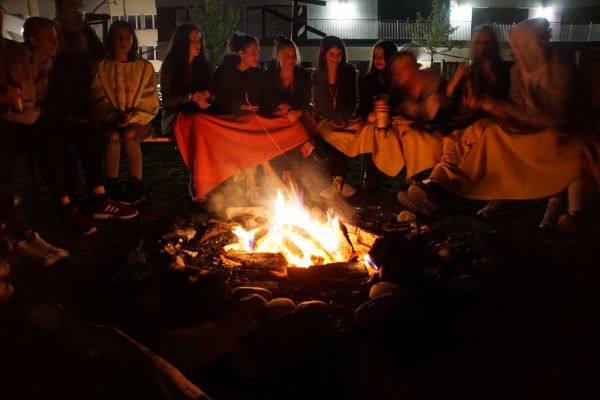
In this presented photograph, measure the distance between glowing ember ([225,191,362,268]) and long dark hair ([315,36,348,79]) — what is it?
2.58 m

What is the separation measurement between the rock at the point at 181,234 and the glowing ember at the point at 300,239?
0.44 m

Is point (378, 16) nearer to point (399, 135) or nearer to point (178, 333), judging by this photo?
point (399, 135)

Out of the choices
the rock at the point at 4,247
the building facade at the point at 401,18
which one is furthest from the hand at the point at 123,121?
the building facade at the point at 401,18

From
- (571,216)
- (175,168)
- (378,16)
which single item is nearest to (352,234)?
(571,216)

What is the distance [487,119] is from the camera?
19.4 feet

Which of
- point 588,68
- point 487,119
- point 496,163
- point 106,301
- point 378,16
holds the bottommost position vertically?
point 106,301

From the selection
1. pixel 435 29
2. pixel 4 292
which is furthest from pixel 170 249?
pixel 435 29

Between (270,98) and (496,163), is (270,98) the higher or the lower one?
the higher one

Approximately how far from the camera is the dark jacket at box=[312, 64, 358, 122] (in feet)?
23.5

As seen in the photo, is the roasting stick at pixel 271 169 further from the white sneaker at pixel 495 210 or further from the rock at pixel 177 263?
the white sneaker at pixel 495 210

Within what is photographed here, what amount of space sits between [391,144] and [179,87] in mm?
2754

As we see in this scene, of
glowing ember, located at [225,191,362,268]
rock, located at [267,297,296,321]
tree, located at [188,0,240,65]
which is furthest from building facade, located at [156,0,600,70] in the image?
rock, located at [267,297,296,321]

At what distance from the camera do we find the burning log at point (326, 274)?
425 centimetres

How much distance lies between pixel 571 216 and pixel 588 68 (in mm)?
1803
